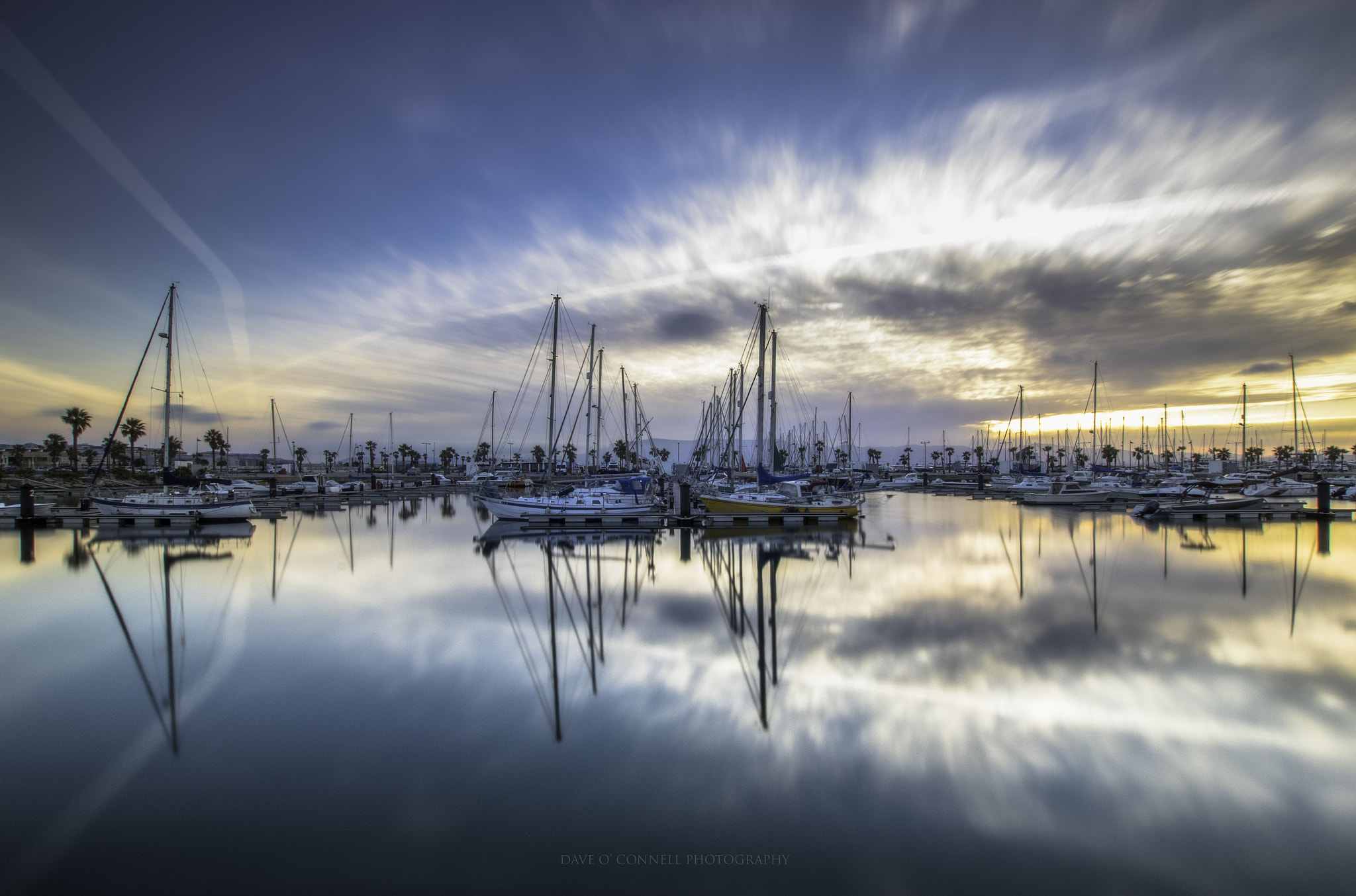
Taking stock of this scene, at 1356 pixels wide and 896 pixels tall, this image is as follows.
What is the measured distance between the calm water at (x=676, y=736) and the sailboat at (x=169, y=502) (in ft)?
50.0

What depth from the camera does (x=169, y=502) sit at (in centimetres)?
3009

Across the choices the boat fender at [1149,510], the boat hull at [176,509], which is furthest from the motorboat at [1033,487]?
the boat hull at [176,509]

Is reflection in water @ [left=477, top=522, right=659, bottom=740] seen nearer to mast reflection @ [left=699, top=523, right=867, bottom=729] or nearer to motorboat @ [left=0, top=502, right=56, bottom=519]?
mast reflection @ [left=699, top=523, right=867, bottom=729]

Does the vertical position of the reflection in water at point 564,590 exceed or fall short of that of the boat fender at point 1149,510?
it falls short

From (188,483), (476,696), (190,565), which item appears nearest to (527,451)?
(188,483)

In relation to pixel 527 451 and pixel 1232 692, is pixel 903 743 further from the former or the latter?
pixel 527 451

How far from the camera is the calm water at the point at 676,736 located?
5.11 metres

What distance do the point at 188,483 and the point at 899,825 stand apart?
128 ft

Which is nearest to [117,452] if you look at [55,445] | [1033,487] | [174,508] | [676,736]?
[55,445]

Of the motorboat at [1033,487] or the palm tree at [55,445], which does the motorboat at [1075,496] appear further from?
the palm tree at [55,445]

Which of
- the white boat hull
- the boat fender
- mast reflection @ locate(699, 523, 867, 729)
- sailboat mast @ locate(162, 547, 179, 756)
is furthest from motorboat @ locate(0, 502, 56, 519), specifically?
the boat fender

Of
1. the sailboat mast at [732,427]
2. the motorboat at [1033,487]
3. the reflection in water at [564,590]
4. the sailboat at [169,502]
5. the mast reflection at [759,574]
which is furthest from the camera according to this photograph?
the motorboat at [1033,487]

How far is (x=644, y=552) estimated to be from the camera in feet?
73.9

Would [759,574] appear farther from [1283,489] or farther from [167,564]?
[1283,489]
